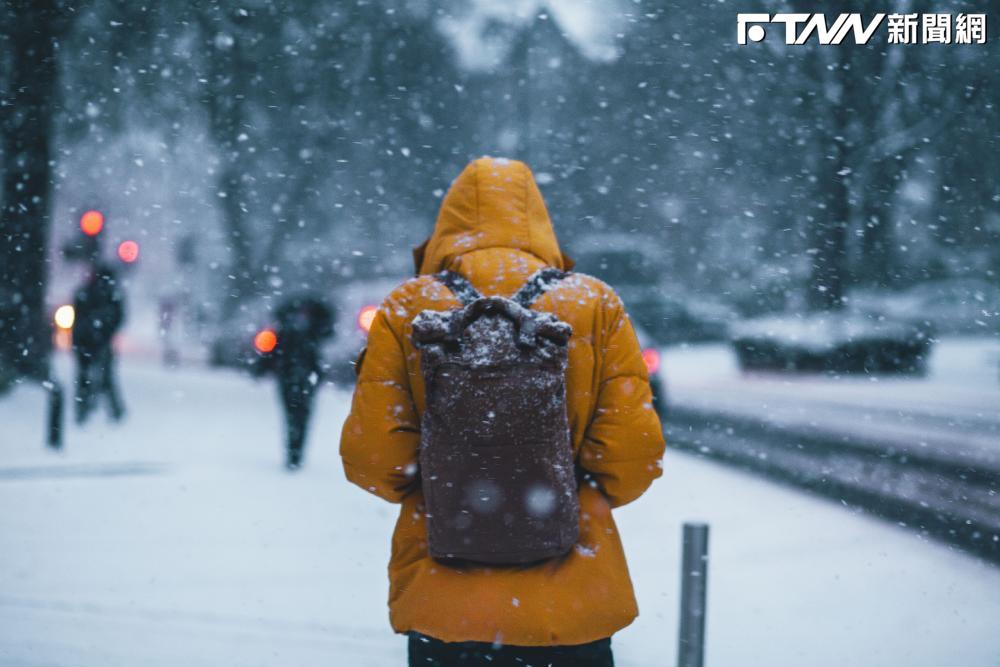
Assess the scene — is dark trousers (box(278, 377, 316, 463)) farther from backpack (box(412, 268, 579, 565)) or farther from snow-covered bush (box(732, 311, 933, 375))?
snow-covered bush (box(732, 311, 933, 375))

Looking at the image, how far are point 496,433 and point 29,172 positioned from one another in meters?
11.7

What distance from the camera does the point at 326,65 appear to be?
52.9 feet

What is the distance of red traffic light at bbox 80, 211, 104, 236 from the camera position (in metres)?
9.23

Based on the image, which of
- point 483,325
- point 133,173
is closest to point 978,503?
point 483,325

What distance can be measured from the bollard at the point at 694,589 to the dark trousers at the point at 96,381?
895cm

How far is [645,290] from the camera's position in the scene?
26.4 meters

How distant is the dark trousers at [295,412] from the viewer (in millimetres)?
8281

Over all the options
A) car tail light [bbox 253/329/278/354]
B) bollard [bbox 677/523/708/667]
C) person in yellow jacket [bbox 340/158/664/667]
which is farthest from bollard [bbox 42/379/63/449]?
person in yellow jacket [bbox 340/158/664/667]

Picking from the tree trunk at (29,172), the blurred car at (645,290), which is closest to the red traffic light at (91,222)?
the tree trunk at (29,172)

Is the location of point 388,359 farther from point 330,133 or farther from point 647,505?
point 330,133

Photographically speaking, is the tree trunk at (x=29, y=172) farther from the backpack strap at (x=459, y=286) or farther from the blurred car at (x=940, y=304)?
the blurred car at (x=940, y=304)

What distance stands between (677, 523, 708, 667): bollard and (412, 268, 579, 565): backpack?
3.42ft

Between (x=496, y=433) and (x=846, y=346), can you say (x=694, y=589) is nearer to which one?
(x=496, y=433)

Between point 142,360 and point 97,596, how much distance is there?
26.1m
